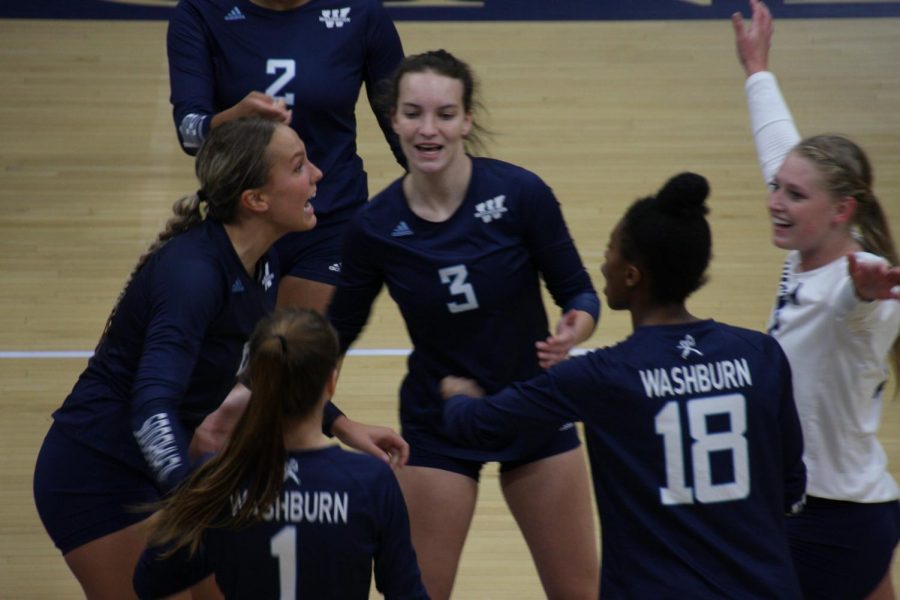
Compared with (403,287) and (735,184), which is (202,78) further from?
(735,184)

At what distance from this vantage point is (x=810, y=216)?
126 inches

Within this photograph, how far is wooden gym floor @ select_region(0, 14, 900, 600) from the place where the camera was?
551 centimetres

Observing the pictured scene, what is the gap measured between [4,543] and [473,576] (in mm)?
1651

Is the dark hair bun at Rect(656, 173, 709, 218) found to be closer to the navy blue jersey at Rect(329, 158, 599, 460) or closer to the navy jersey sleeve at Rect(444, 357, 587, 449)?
the navy jersey sleeve at Rect(444, 357, 587, 449)

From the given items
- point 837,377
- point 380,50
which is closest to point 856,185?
point 837,377

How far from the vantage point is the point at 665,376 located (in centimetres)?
263

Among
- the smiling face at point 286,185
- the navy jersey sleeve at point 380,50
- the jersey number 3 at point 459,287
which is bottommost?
the jersey number 3 at point 459,287

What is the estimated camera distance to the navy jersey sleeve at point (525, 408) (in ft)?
8.80

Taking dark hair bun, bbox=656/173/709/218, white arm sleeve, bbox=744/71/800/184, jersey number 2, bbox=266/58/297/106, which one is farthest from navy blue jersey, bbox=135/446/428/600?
jersey number 2, bbox=266/58/297/106

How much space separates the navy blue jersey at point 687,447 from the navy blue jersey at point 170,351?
711 mm

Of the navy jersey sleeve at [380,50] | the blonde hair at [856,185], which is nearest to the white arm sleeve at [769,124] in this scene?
the blonde hair at [856,185]

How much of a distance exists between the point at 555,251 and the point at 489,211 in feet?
0.64

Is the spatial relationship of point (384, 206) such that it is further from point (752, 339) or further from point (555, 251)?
point (752, 339)

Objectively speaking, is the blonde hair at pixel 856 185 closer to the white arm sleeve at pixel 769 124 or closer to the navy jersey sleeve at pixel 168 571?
the white arm sleeve at pixel 769 124
